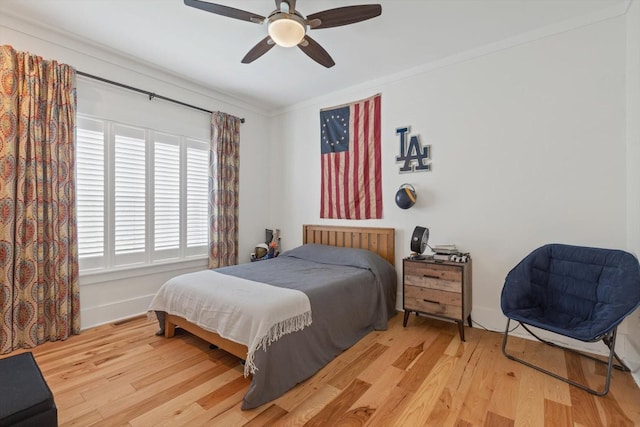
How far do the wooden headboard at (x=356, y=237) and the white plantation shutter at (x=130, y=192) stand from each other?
83.9 inches

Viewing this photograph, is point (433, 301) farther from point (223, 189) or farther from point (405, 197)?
point (223, 189)

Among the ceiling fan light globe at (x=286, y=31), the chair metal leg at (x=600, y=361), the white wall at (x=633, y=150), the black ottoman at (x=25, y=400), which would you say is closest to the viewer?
the black ottoman at (x=25, y=400)

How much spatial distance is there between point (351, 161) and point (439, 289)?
6.40 ft

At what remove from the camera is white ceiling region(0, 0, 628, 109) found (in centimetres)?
233

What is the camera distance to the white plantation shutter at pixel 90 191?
2871 mm

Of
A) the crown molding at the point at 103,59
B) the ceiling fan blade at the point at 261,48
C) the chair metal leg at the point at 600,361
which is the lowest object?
the chair metal leg at the point at 600,361

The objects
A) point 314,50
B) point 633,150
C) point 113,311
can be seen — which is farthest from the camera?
point 113,311

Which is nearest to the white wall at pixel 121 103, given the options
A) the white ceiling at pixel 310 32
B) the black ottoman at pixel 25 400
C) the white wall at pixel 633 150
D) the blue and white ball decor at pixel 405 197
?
the white ceiling at pixel 310 32

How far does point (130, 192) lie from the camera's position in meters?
3.21

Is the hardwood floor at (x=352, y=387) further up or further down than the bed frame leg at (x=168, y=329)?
further down

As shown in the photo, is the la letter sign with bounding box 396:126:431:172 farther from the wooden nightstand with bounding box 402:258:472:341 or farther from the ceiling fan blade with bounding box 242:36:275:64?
the ceiling fan blade with bounding box 242:36:275:64

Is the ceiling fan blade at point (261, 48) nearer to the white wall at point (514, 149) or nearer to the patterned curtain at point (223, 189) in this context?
the patterned curtain at point (223, 189)

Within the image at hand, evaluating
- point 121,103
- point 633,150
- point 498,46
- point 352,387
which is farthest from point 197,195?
point 633,150

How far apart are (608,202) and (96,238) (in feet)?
15.5
